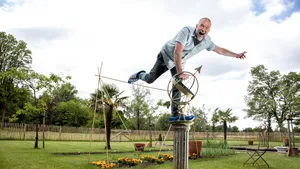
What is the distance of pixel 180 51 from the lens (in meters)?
2.93

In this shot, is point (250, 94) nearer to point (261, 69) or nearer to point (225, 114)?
point (261, 69)

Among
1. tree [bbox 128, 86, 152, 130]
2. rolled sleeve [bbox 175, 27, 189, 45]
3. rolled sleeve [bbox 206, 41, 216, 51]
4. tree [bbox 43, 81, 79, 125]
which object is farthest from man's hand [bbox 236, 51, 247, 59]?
tree [bbox 128, 86, 152, 130]

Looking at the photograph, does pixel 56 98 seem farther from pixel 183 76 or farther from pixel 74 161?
pixel 183 76

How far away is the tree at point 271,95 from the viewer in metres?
33.2

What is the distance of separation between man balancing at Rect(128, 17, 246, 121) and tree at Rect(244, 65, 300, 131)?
107 ft

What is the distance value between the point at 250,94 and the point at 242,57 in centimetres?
3691

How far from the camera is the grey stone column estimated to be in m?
2.63

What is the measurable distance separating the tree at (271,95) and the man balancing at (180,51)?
3273 centimetres

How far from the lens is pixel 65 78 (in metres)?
13.7

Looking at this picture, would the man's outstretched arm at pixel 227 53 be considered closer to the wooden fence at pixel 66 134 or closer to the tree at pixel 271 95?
the wooden fence at pixel 66 134

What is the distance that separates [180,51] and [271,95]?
123 ft

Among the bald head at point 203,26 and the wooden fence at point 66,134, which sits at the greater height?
the bald head at point 203,26

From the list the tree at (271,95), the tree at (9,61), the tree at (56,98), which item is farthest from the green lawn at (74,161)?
the tree at (271,95)

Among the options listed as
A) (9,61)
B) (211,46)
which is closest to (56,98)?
(9,61)
